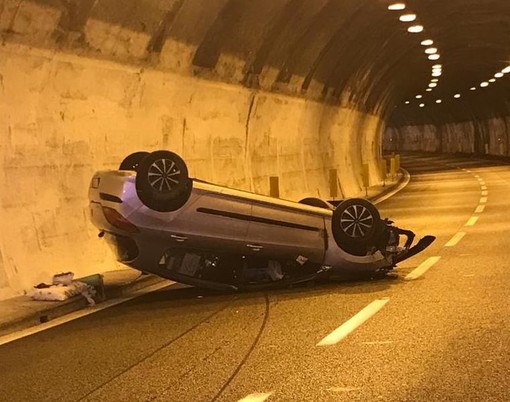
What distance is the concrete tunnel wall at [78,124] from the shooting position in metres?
10.0

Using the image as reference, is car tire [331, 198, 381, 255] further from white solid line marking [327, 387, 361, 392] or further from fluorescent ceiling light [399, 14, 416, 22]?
fluorescent ceiling light [399, 14, 416, 22]

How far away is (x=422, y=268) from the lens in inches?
448

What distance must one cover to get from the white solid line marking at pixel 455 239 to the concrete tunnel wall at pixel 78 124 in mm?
4681

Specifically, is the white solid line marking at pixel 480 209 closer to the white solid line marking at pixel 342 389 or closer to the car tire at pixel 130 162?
the car tire at pixel 130 162

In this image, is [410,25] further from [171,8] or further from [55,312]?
[55,312]

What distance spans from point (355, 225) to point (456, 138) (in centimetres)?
6184

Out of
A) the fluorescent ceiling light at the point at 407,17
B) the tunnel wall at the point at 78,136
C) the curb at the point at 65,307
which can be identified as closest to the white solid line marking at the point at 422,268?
the curb at the point at 65,307

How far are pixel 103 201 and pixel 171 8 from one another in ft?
16.8

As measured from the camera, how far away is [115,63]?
40.9ft

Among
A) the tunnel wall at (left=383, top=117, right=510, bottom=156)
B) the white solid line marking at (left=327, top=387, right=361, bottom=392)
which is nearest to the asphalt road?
the white solid line marking at (left=327, top=387, right=361, bottom=392)

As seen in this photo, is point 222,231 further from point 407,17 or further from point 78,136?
point 407,17

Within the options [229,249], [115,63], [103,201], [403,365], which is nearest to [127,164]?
[103,201]

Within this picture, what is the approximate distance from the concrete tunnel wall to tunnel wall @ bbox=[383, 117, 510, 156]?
40228 millimetres

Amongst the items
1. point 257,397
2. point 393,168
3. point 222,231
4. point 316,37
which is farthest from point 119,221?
point 393,168
